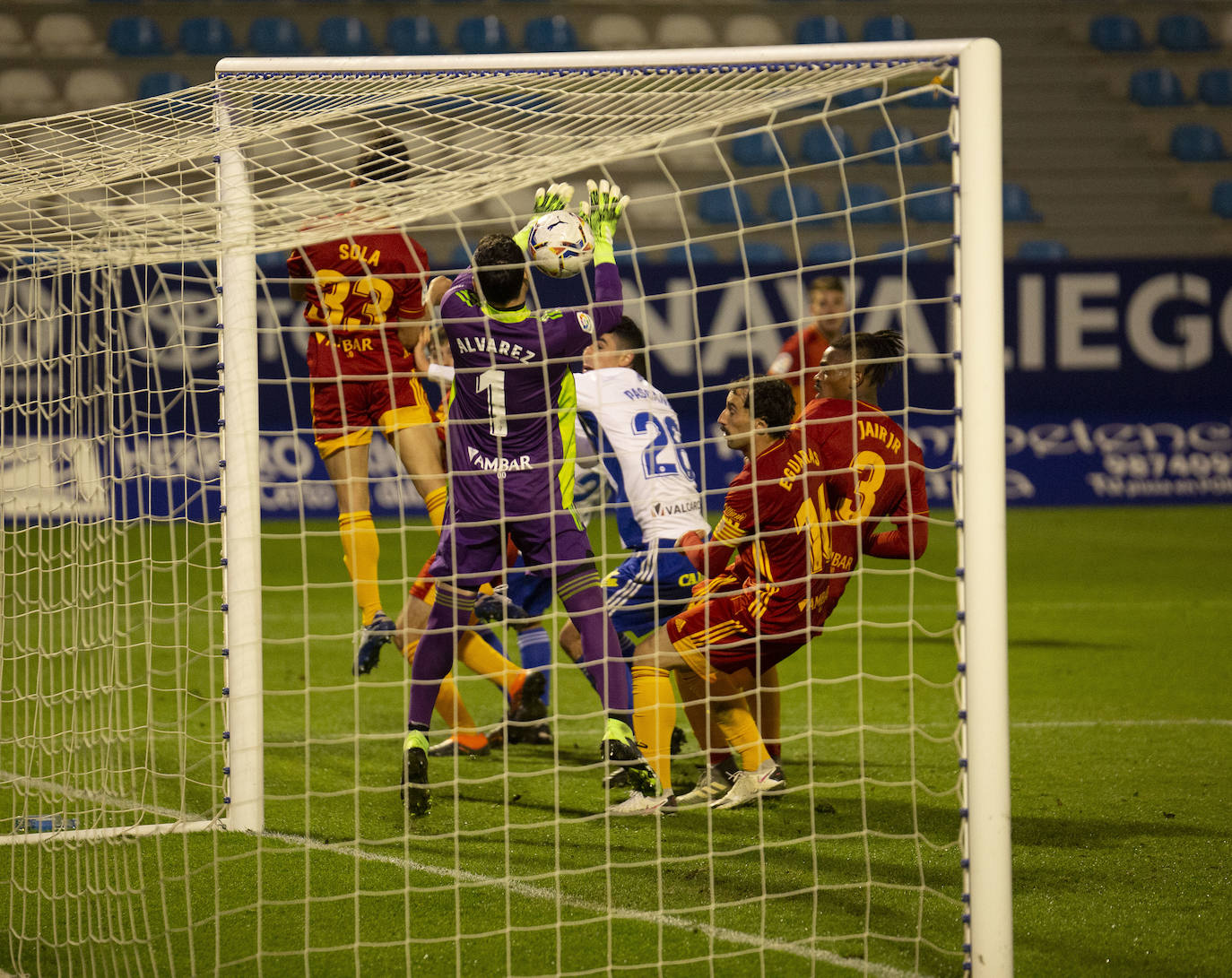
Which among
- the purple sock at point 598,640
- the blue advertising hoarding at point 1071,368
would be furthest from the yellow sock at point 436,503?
the blue advertising hoarding at point 1071,368

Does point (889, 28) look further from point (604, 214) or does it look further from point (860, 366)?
point (604, 214)

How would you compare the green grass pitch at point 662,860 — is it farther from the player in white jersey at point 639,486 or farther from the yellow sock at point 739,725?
the player in white jersey at point 639,486

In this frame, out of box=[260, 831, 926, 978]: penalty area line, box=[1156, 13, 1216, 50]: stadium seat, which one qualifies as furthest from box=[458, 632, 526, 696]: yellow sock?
box=[1156, 13, 1216, 50]: stadium seat

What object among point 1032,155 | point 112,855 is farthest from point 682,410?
point 112,855

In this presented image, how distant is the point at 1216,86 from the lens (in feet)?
54.6

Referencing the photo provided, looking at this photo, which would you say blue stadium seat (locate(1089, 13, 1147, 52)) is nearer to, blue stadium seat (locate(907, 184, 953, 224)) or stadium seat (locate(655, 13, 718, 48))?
blue stadium seat (locate(907, 184, 953, 224))

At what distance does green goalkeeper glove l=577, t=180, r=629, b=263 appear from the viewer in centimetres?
395

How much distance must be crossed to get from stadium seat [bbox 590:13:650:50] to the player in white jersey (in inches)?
477

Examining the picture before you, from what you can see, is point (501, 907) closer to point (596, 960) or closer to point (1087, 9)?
point (596, 960)

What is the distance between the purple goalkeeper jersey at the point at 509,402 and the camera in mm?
4332

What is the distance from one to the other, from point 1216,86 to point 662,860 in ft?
52.6

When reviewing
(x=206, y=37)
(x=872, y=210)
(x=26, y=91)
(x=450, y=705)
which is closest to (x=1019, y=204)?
(x=872, y=210)

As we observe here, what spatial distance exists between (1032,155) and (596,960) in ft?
48.8

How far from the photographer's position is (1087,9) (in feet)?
55.6
